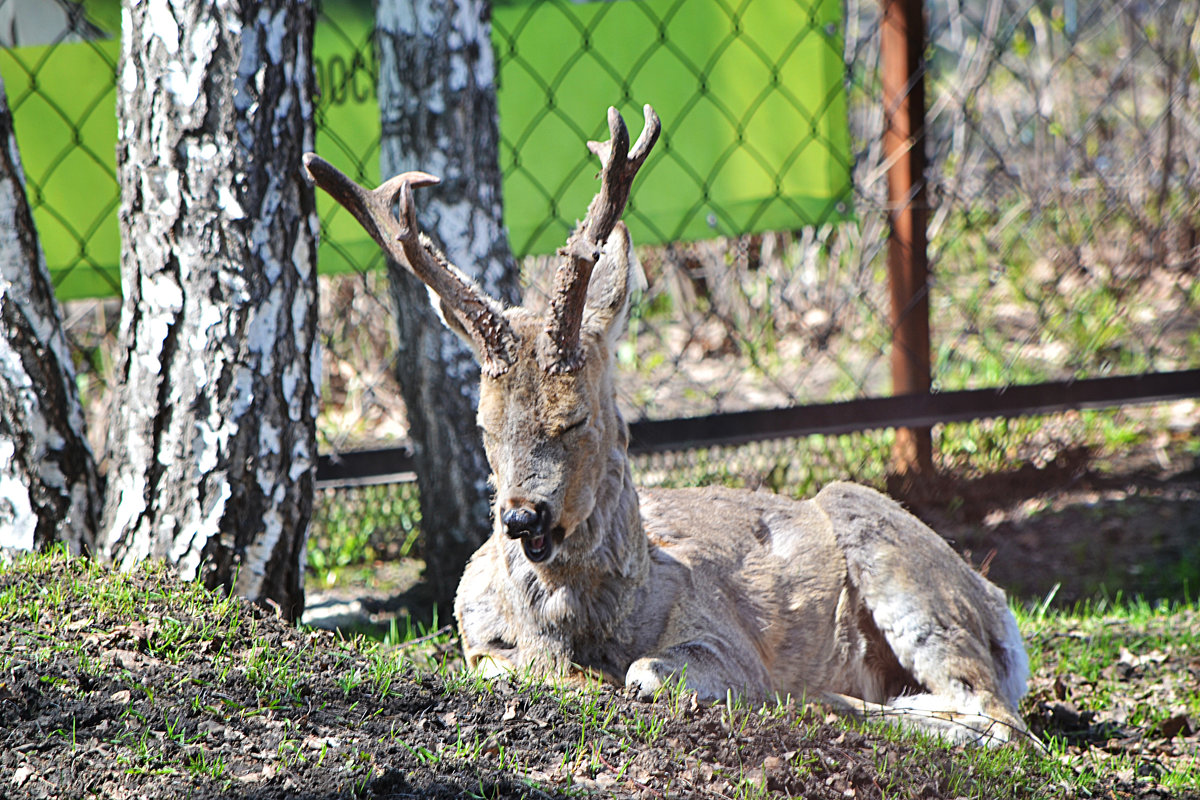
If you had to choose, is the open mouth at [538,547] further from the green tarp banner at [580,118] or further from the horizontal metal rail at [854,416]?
the green tarp banner at [580,118]

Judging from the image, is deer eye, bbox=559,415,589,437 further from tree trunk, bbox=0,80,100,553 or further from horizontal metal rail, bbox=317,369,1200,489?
horizontal metal rail, bbox=317,369,1200,489

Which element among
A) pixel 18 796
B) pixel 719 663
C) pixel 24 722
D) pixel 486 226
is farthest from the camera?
pixel 486 226

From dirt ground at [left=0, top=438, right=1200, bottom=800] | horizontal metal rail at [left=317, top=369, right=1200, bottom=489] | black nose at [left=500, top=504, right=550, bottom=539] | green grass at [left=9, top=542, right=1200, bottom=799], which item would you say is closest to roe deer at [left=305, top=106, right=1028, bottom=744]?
black nose at [left=500, top=504, right=550, bottom=539]

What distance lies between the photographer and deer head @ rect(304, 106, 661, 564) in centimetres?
351

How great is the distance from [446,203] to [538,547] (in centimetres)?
183

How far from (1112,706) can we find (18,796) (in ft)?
12.7

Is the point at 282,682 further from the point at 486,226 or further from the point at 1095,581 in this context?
the point at 1095,581

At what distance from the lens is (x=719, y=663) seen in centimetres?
388

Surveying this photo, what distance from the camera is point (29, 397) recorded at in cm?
405

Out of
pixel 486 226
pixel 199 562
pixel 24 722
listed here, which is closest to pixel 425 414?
pixel 486 226

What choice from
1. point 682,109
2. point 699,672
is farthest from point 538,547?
point 682,109

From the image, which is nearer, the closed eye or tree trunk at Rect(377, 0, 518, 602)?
the closed eye

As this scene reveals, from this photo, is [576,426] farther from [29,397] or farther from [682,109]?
[682,109]

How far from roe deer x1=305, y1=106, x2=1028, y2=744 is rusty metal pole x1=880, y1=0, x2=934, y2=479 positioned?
165cm
